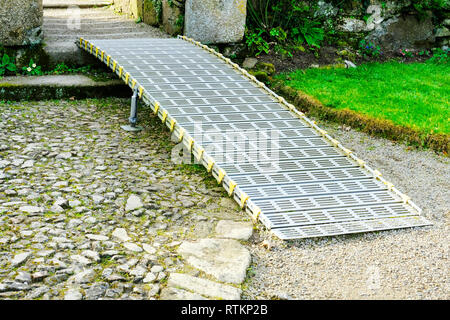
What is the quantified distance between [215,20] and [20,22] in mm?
3383

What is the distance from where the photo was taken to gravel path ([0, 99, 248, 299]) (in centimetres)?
435

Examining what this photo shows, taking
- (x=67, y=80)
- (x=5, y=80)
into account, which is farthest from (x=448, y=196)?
(x=5, y=80)

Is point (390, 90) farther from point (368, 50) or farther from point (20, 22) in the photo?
point (20, 22)

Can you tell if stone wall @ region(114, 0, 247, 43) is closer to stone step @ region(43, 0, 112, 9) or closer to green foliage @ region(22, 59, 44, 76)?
green foliage @ region(22, 59, 44, 76)

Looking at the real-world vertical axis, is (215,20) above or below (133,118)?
above

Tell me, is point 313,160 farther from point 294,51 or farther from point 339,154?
point 294,51

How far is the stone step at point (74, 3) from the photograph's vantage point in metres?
13.0

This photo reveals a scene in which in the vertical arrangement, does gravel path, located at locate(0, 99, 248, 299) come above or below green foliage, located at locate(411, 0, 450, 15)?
below

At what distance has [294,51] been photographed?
36.0ft

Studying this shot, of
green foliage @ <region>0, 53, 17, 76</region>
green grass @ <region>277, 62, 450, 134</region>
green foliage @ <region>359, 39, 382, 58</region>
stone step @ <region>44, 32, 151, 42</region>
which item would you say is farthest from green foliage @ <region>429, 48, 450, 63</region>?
green foliage @ <region>0, 53, 17, 76</region>

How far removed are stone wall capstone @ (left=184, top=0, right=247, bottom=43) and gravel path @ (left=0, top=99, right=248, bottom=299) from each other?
279 centimetres

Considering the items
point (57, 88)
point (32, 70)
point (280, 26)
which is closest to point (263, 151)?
point (57, 88)

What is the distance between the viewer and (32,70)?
9711mm

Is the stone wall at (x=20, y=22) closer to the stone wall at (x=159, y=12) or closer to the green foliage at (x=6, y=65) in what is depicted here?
the green foliage at (x=6, y=65)
